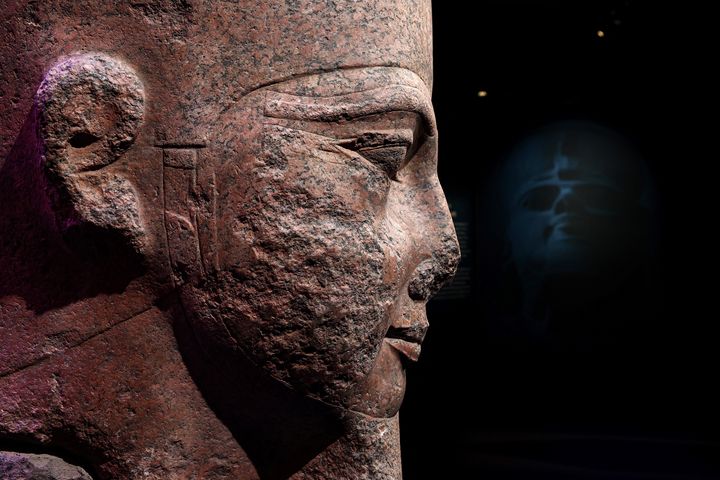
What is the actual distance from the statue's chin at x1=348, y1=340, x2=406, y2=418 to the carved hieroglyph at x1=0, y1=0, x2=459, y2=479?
0.06 feet

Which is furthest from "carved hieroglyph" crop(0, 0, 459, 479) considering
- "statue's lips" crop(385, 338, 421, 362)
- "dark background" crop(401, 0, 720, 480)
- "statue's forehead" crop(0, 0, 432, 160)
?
"dark background" crop(401, 0, 720, 480)

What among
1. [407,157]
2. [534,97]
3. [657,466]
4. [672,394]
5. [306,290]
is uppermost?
[534,97]

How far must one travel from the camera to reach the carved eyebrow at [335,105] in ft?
4.94

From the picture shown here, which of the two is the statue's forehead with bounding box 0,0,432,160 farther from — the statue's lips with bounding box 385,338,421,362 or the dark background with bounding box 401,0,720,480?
the dark background with bounding box 401,0,720,480

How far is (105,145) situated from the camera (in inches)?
59.3

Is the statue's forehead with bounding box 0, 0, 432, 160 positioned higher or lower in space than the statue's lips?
higher

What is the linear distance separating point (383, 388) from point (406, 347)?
0.14m

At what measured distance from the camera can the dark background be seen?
3.42m

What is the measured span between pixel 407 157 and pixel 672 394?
312 centimetres

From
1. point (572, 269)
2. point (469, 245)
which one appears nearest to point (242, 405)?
point (469, 245)

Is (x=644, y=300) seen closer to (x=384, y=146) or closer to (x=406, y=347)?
(x=406, y=347)

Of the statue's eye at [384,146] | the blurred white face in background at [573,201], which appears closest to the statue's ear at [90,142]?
the statue's eye at [384,146]

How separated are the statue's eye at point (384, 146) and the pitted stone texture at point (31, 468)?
101 centimetres

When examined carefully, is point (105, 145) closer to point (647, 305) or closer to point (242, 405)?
point (242, 405)
